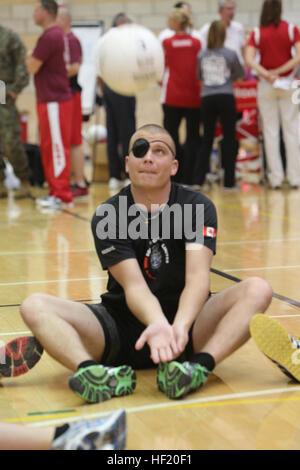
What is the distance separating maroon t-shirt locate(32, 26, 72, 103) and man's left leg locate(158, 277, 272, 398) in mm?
4458

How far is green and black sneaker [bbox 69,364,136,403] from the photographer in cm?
224

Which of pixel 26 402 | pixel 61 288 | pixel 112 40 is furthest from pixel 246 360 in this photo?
pixel 112 40

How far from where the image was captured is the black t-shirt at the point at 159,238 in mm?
2555

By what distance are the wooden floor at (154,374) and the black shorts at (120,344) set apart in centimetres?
8

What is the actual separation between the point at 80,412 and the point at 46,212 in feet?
15.5

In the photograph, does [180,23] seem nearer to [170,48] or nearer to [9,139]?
[170,48]

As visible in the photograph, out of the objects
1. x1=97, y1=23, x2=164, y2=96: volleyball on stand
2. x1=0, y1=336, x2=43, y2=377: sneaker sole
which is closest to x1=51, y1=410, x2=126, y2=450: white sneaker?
x1=0, y1=336, x2=43, y2=377: sneaker sole

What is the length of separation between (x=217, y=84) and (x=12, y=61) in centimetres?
203

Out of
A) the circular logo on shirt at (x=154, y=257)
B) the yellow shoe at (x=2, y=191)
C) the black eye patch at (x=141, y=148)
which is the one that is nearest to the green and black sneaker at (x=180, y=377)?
the circular logo on shirt at (x=154, y=257)

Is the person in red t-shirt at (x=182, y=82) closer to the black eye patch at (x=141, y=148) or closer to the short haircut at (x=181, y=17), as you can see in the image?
the short haircut at (x=181, y=17)

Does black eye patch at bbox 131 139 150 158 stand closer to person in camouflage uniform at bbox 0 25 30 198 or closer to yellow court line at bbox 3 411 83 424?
yellow court line at bbox 3 411 83 424

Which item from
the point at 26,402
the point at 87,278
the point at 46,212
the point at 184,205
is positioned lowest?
the point at 46,212

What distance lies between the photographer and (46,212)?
6828mm

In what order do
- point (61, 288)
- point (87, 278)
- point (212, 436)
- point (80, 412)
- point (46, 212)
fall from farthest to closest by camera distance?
1. point (46, 212)
2. point (87, 278)
3. point (61, 288)
4. point (80, 412)
5. point (212, 436)
